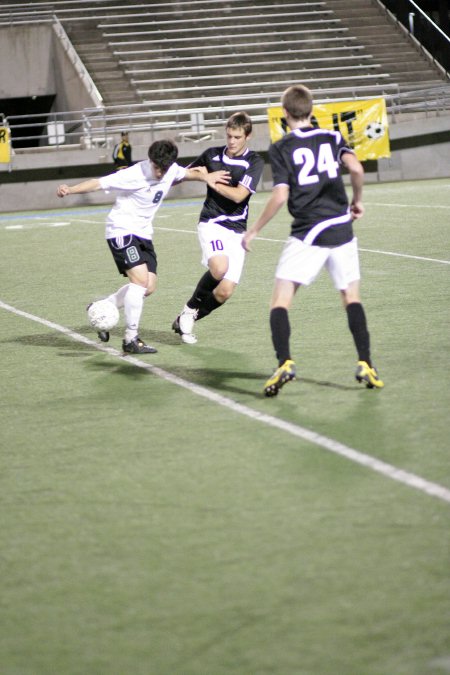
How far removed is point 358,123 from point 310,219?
2657cm

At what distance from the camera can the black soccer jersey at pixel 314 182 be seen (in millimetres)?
6641

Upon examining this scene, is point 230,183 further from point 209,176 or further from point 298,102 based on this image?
point 298,102

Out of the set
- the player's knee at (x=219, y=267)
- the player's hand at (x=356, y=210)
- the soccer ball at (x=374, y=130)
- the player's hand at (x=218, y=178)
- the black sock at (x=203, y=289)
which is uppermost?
the soccer ball at (x=374, y=130)

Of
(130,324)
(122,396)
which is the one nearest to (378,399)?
(122,396)

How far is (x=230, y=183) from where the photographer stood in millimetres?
9109

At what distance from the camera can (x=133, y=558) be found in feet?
14.0

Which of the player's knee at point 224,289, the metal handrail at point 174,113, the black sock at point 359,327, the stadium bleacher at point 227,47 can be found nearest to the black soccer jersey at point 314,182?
the black sock at point 359,327

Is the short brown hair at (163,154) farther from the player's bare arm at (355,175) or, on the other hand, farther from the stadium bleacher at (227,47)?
the stadium bleacher at (227,47)

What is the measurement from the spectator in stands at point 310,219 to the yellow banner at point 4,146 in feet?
84.1

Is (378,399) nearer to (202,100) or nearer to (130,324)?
(130,324)

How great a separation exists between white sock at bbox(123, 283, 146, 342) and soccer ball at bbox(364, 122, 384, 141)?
2502 centimetres

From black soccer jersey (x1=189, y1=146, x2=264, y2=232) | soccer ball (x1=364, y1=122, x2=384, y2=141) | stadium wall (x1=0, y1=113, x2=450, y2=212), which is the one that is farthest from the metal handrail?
black soccer jersey (x1=189, y1=146, x2=264, y2=232)

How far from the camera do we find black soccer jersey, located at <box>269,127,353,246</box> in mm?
6641

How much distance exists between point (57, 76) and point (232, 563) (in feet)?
118
